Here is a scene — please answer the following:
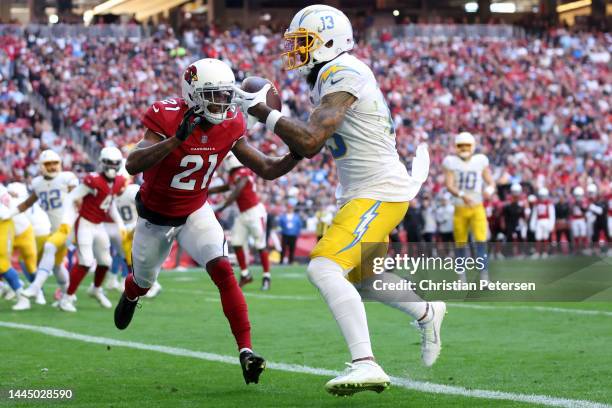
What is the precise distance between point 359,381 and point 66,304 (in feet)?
21.9

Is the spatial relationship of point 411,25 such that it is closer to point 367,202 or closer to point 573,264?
point 573,264

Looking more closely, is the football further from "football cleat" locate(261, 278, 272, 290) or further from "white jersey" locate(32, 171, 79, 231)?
"football cleat" locate(261, 278, 272, 290)

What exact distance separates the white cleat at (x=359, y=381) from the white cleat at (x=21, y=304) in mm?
6845

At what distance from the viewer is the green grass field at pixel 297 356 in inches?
219

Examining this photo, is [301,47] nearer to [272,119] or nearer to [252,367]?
[272,119]

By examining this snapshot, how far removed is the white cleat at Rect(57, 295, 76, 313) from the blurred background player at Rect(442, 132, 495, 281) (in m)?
4.84

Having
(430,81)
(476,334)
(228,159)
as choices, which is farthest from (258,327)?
(430,81)

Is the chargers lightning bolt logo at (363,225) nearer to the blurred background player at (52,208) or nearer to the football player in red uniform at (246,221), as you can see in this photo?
the blurred background player at (52,208)

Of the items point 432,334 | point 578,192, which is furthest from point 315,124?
point 578,192

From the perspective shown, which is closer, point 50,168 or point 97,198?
point 97,198

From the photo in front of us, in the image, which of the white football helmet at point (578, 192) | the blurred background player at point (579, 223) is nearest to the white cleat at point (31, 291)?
the blurred background player at point (579, 223)

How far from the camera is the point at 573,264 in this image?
18141 mm

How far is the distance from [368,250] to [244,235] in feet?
29.7

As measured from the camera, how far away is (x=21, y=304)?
11.3 meters
